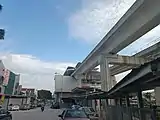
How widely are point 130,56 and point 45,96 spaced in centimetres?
11860

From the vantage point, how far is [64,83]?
3548 inches

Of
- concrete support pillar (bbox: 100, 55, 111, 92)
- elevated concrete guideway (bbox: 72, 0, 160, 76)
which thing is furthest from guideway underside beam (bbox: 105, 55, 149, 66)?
elevated concrete guideway (bbox: 72, 0, 160, 76)

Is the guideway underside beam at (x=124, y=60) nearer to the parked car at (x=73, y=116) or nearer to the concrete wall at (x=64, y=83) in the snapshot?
the parked car at (x=73, y=116)

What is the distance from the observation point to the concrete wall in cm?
8941

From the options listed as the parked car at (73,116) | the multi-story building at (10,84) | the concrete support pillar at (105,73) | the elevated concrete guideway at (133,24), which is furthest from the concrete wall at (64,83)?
the parked car at (73,116)

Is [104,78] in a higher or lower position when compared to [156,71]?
higher

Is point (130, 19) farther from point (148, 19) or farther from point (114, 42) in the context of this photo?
point (114, 42)

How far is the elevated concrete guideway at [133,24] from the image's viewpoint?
21.9 metres

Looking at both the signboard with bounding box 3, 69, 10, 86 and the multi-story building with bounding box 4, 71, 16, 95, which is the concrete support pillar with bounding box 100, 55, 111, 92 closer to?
the signboard with bounding box 3, 69, 10, 86

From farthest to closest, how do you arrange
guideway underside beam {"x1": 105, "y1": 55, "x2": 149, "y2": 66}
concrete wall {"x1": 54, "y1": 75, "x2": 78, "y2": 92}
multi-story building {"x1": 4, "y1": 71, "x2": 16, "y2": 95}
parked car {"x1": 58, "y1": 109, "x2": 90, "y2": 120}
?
concrete wall {"x1": 54, "y1": 75, "x2": 78, "y2": 92}, multi-story building {"x1": 4, "y1": 71, "x2": 16, "y2": 95}, guideway underside beam {"x1": 105, "y1": 55, "x2": 149, "y2": 66}, parked car {"x1": 58, "y1": 109, "x2": 90, "y2": 120}

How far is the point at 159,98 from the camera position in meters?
27.1

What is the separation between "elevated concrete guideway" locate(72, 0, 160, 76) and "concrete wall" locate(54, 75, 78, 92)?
54.0 meters

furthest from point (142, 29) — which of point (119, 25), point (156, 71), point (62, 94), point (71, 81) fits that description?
point (62, 94)

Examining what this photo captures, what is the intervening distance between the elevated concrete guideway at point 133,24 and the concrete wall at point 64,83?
2128 inches
